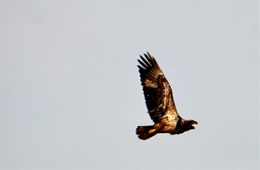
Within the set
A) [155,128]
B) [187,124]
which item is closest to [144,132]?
[155,128]

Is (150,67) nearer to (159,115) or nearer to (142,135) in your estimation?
(159,115)

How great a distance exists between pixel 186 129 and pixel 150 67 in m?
2.39

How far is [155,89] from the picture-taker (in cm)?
1427

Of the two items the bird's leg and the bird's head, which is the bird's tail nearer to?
the bird's leg

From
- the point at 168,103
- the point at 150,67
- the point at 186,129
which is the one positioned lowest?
Answer: the point at 186,129

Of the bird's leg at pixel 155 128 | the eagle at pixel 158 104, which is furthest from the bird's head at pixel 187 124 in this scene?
the bird's leg at pixel 155 128

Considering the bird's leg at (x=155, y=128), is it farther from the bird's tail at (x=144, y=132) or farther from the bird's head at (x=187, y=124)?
the bird's head at (x=187, y=124)

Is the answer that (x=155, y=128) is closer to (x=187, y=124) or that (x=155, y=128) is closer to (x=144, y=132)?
(x=144, y=132)

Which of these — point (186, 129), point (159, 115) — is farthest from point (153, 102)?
point (186, 129)

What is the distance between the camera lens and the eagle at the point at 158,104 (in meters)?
13.4

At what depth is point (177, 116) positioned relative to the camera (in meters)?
13.9

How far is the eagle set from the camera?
44.1ft

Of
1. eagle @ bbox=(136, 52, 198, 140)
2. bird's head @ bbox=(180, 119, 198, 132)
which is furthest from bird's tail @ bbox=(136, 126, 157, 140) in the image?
bird's head @ bbox=(180, 119, 198, 132)

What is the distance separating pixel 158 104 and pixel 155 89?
50cm
